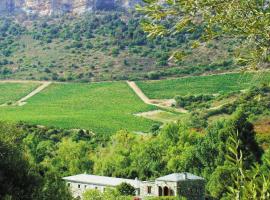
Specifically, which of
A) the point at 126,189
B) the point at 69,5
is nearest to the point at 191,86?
the point at 126,189

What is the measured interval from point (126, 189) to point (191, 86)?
5100cm

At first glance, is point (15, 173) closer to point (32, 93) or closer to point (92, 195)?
point (92, 195)

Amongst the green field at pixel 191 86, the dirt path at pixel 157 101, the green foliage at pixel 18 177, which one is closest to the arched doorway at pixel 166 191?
the green foliage at pixel 18 177

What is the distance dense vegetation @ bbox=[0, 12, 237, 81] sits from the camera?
103 m

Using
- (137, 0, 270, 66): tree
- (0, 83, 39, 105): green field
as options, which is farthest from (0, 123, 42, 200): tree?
(0, 83, 39, 105): green field

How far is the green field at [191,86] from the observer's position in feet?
293

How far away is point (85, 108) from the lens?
293 ft

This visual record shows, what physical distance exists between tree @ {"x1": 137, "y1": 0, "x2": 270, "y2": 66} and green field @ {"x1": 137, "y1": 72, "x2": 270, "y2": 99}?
77.1 meters

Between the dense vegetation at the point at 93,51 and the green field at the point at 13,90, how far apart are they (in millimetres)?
4419

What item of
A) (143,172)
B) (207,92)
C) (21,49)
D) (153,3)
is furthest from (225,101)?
(153,3)

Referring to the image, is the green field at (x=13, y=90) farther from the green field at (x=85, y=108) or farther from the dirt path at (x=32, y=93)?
the green field at (x=85, y=108)

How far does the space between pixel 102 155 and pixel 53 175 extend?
118 ft

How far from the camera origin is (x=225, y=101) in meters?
79.1

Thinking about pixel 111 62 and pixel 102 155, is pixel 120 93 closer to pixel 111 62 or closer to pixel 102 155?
pixel 111 62
